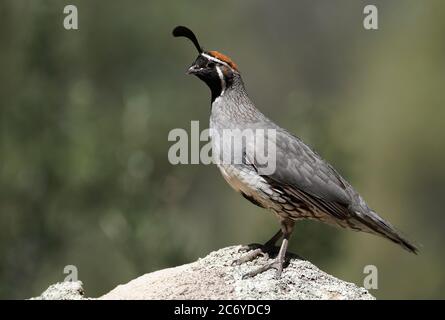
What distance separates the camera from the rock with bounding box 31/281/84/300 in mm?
4883

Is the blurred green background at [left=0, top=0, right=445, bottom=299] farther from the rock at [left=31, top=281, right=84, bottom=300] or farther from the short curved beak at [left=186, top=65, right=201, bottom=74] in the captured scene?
the rock at [left=31, top=281, right=84, bottom=300]

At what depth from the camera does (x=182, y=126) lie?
1556 cm

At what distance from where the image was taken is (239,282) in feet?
16.5

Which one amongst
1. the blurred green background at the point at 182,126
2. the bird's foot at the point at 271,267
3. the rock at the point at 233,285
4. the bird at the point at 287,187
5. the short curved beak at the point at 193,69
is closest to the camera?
the rock at the point at 233,285

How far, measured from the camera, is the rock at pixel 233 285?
16.0ft

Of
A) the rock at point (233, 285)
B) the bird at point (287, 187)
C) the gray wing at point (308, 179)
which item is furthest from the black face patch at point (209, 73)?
the rock at point (233, 285)

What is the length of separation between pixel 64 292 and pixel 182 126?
10.7m

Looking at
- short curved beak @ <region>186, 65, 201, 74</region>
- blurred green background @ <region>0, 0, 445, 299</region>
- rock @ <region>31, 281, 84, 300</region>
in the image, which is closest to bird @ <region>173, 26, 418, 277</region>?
short curved beak @ <region>186, 65, 201, 74</region>

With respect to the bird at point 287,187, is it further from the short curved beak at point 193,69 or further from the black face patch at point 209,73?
the short curved beak at point 193,69

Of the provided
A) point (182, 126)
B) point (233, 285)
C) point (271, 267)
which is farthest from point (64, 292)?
point (182, 126)

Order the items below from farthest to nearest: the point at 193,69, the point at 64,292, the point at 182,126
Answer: the point at 182,126 < the point at 193,69 < the point at 64,292

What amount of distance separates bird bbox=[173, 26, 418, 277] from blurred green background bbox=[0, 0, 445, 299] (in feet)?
2.75

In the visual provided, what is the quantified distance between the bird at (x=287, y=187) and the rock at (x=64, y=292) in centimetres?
105

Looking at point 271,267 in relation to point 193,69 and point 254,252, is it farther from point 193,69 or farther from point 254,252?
point 193,69
